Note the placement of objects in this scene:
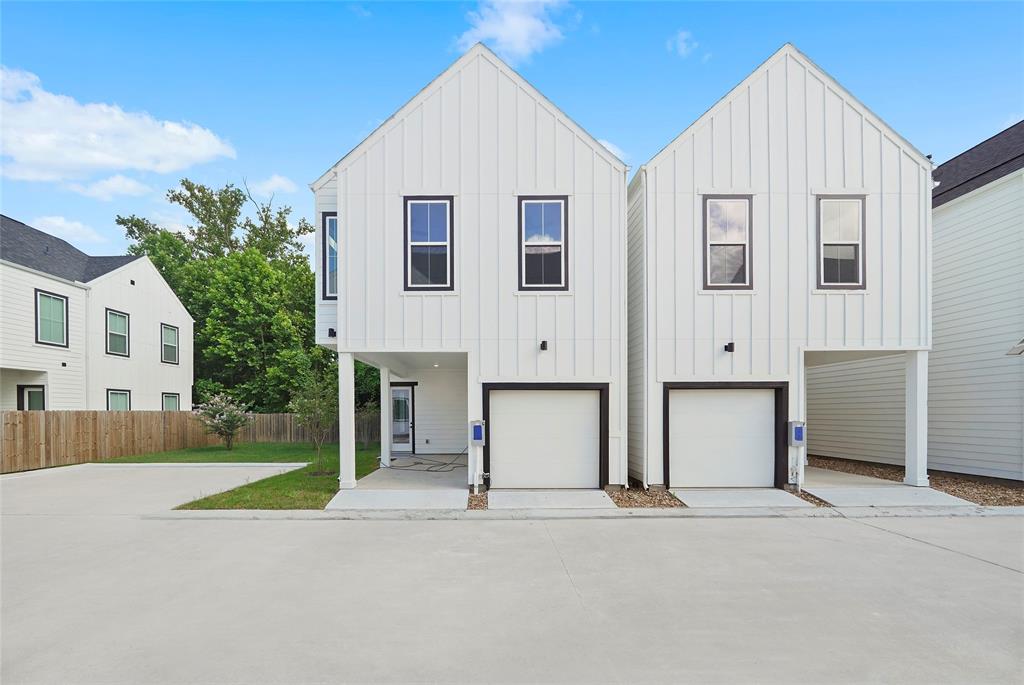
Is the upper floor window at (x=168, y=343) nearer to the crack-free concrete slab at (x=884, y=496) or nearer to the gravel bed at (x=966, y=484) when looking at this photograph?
the crack-free concrete slab at (x=884, y=496)

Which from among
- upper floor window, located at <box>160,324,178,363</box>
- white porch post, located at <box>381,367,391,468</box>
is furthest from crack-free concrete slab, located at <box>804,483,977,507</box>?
upper floor window, located at <box>160,324,178,363</box>

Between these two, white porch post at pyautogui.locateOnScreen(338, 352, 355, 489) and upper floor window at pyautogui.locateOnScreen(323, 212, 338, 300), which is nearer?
white porch post at pyautogui.locateOnScreen(338, 352, 355, 489)

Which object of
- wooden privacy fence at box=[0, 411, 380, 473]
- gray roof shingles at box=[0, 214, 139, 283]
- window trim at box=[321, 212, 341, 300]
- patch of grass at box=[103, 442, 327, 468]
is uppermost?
gray roof shingles at box=[0, 214, 139, 283]

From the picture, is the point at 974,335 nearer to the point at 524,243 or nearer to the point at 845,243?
the point at 845,243

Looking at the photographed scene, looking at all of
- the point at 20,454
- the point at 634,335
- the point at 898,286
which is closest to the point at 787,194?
the point at 898,286

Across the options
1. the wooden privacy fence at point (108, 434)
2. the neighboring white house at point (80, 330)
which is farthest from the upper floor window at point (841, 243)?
the neighboring white house at point (80, 330)

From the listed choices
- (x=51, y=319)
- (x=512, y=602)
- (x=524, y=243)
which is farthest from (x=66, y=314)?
(x=512, y=602)

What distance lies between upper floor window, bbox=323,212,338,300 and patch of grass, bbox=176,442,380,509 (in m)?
3.70

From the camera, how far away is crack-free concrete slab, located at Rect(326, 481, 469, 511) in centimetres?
891

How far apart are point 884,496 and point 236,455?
16611mm

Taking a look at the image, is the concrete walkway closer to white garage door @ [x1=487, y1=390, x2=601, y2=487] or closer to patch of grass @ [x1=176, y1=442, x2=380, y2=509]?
white garage door @ [x1=487, y1=390, x2=601, y2=487]

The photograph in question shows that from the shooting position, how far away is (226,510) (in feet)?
28.4

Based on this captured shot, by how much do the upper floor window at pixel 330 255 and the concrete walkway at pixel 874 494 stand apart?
9.76m

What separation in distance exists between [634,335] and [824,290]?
3.56 metres
